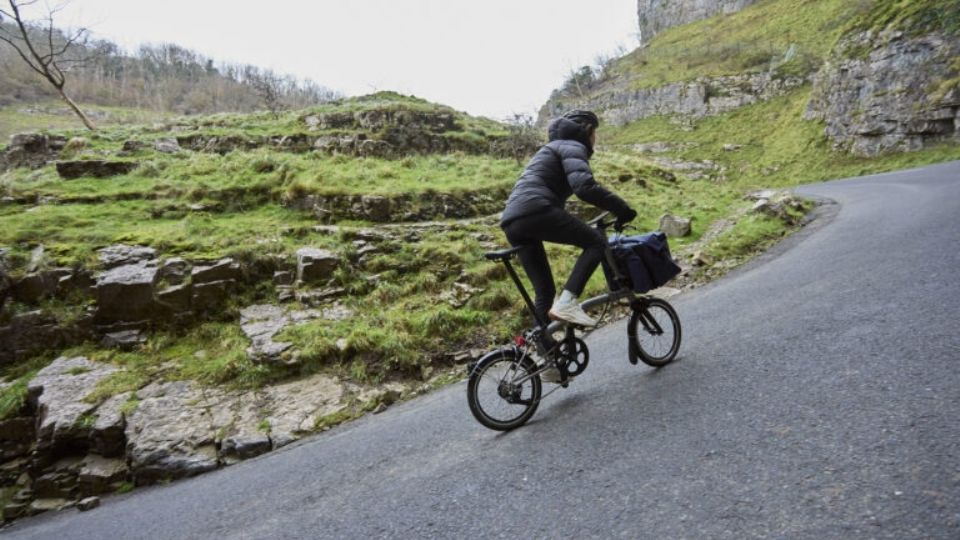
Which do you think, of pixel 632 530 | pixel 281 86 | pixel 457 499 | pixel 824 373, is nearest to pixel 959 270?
pixel 824 373

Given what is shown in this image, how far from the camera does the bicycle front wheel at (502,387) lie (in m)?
4.45

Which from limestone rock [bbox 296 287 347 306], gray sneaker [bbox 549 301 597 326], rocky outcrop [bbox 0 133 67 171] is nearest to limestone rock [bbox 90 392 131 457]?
limestone rock [bbox 296 287 347 306]

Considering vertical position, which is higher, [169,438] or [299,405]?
[299,405]

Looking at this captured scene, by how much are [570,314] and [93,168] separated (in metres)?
17.9

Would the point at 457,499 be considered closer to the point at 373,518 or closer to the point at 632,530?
the point at 373,518

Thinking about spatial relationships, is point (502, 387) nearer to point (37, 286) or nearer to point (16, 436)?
point (16, 436)

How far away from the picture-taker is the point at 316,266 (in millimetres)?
10438

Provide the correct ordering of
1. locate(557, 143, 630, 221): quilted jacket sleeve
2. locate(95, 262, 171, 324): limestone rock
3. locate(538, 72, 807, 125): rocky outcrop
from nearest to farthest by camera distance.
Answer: locate(557, 143, 630, 221): quilted jacket sleeve, locate(95, 262, 171, 324): limestone rock, locate(538, 72, 807, 125): rocky outcrop

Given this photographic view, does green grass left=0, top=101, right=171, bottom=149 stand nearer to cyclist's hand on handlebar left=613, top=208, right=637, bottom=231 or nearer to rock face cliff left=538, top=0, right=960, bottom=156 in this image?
rock face cliff left=538, top=0, right=960, bottom=156

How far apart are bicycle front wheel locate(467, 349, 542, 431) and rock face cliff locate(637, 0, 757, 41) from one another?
386ft

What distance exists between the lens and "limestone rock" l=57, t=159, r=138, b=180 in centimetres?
1473

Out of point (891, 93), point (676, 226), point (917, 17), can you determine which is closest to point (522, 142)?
point (676, 226)

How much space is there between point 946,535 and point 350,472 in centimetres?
451

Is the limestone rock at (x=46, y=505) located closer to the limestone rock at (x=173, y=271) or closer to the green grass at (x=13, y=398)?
the green grass at (x=13, y=398)
